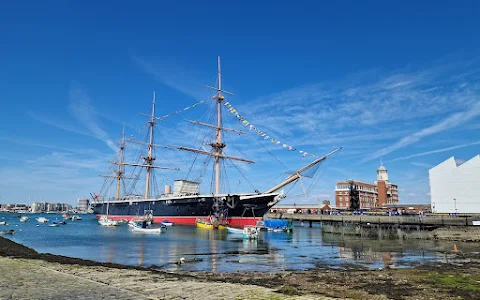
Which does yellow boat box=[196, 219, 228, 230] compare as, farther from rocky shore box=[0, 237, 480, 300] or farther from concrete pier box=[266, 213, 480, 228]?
rocky shore box=[0, 237, 480, 300]

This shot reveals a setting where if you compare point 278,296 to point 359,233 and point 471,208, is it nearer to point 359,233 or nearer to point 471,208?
point 359,233

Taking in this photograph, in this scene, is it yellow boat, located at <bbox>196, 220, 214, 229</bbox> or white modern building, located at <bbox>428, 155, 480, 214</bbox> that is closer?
yellow boat, located at <bbox>196, 220, 214, 229</bbox>

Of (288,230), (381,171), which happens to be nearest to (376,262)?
(288,230)

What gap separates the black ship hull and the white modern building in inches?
1578

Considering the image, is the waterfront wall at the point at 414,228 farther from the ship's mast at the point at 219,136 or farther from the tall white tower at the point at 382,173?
the tall white tower at the point at 382,173

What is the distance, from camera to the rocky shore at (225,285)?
34.0 feet

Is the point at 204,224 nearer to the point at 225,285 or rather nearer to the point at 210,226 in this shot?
the point at 210,226

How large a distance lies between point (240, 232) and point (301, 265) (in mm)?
31017

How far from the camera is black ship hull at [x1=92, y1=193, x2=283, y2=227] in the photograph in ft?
219

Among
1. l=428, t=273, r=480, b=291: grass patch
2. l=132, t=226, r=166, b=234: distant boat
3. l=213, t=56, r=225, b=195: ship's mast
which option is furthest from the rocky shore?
l=213, t=56, r=225, b=195: ship's mast

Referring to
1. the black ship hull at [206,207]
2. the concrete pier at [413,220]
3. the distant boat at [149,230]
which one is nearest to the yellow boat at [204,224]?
the black ship hull at [206,207]

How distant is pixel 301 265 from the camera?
74.1 feet

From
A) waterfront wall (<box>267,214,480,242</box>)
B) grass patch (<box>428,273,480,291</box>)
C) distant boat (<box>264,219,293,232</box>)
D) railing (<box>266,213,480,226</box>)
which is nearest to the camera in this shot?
grass patch (<box>428,273,480,291</box>)

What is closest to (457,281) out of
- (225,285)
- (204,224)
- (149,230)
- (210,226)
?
(225,285)
